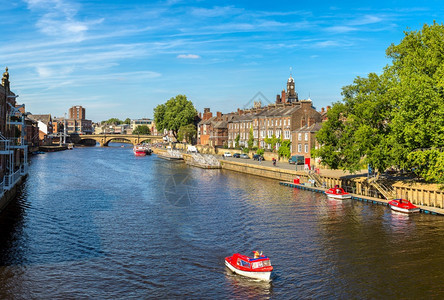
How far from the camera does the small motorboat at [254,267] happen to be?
100 feet

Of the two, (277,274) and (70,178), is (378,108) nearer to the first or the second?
(277,274)

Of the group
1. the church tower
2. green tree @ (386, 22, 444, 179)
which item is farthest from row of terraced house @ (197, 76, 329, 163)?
green tree @ (386, 22, 444, 179)

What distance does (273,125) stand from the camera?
120 m

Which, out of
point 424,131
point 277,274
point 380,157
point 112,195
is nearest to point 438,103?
point 424,131

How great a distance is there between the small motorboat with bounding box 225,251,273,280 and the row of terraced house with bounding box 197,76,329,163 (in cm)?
7163

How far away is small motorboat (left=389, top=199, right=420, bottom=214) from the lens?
5128 centimetres

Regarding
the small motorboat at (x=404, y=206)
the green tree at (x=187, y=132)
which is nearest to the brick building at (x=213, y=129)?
the green tree at (x=187, y=132)

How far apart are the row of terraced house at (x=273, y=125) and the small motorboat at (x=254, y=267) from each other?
71633 mm

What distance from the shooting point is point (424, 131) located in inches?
1973

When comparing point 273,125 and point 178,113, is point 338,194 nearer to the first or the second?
point 273,125

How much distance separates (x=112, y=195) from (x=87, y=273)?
1378 inches

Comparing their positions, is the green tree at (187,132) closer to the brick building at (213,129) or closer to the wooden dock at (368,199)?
the brick building at (213,129)

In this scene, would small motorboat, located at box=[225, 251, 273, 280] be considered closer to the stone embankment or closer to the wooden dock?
the wooden dock

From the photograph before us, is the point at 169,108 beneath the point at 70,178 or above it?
above
